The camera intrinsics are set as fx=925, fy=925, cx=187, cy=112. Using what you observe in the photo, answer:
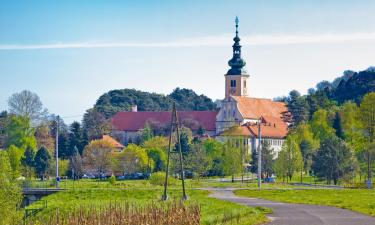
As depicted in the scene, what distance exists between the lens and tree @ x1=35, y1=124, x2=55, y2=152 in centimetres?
11119

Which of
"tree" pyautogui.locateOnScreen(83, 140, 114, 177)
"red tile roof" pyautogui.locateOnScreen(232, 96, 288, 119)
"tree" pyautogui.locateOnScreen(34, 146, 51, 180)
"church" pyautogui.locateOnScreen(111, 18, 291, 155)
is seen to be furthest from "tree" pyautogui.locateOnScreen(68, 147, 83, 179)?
"red tile roof" pyautogui.locateOnScreen(232, 96, 288, 119)

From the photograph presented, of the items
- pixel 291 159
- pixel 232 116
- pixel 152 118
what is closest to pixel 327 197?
pixel 291 159

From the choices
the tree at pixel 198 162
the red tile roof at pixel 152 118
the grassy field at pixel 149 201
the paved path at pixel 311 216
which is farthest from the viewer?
the red tile roof at pixel 152 118

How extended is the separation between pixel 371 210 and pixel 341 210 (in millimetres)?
1284

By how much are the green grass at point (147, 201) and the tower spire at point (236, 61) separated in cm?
8539

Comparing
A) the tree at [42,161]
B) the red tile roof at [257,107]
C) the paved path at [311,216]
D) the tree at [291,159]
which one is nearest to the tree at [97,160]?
the tree at [42,161]

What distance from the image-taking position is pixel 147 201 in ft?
158

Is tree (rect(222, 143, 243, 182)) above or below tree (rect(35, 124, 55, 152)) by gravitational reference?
below

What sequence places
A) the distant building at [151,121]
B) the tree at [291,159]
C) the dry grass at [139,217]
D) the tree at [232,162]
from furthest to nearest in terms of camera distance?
the distant building at [151,121] → the tree at [232,162] → the tree at [291,159] → the dry grass at [139,217]

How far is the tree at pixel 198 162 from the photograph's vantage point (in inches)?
3467

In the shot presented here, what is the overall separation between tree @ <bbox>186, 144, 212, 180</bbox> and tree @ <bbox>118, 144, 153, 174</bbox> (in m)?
6.09

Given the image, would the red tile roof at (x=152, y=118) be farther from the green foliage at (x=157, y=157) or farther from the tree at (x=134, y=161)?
the tree at (x=134, y=161)

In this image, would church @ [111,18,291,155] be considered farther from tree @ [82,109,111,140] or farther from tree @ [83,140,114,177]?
tree @ [83,140,114,177]

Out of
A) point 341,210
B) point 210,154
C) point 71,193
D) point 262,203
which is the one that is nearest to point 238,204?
point 262,203
